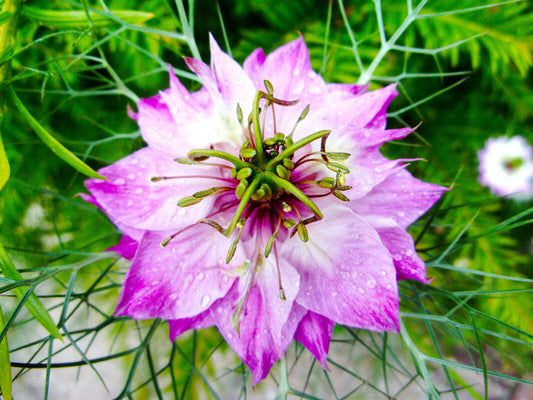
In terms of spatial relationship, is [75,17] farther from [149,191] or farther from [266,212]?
[266,212]

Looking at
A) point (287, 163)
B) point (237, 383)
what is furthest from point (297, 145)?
point (237, 383)

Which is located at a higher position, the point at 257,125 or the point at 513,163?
the point at 257,125

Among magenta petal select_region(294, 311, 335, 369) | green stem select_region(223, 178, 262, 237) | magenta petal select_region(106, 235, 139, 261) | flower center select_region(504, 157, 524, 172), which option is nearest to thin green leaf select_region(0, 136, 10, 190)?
magenta petal select_region(106, 235, 139, 261)

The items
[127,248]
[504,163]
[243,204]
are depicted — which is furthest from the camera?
[504,163]

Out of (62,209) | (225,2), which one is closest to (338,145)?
(225,2)

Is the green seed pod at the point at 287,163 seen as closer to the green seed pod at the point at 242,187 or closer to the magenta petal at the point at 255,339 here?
the green seed pod at the point at 242,187

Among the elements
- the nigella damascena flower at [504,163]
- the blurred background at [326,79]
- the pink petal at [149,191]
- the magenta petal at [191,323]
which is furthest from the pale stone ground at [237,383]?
the pink petal at [149,191]
